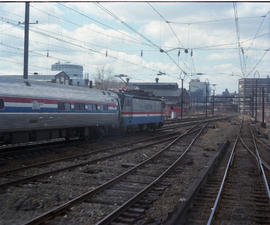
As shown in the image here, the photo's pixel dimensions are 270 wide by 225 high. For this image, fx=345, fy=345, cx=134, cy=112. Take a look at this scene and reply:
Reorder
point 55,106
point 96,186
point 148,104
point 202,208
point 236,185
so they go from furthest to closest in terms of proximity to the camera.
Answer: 1. point 148,104
2. point 55,106
3. point 236,185
4. point 96,186
5. point 202,208

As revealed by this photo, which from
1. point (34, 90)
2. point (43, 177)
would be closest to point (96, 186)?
point (43, 177)

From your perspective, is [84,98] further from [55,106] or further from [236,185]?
[236,185]

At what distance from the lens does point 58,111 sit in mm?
18562

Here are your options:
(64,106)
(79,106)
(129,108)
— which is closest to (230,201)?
(64,106)

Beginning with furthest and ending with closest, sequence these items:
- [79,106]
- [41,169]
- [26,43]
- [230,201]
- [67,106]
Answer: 1. [26,43]
2. [79,106]
3. [67,106]
4. [41,169]
5. [230,201]

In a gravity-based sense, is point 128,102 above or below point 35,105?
above

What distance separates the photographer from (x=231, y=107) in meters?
151

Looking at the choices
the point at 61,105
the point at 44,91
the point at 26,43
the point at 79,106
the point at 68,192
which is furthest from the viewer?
the point at 26,43

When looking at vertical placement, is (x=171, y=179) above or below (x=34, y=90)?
below

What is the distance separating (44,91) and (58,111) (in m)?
1.48

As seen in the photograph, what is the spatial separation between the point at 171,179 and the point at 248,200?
3.24 metres

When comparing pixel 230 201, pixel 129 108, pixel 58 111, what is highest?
pixel 129 108

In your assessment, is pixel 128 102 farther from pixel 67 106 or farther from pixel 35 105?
pixel 35 105

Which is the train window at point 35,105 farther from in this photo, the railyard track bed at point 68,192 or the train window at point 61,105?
the railyard track bed at point 68,192
